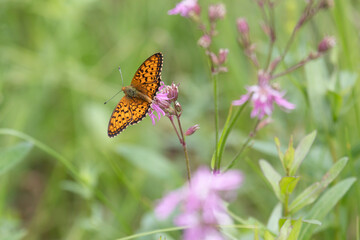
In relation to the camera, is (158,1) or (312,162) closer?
(312,162)

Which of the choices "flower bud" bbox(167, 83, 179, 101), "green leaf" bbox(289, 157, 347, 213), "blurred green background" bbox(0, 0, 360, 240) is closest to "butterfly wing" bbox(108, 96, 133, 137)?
"flower bud" bbox(167, 83, 179, 101)

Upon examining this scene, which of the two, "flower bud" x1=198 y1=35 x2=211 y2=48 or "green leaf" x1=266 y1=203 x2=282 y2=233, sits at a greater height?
"flower bud" x1=198 y1=35 x2=211 y2=48

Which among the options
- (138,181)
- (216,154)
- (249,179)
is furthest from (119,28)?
(216,154)

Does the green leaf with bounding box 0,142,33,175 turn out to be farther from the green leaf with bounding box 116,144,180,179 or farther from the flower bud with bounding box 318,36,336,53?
the flower bud with bounding box 318,36,336,53

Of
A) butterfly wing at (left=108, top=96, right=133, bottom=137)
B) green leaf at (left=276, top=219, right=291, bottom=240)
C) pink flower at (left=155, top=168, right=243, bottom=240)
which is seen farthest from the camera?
butterfly wing at (left=108, top=96, right=133, bottom=137)

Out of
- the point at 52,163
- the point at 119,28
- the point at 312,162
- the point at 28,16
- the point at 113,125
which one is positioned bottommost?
the point at 312,162

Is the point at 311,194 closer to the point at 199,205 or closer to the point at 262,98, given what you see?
the point at 262,98

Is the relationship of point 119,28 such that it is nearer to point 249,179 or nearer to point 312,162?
point 249,179
